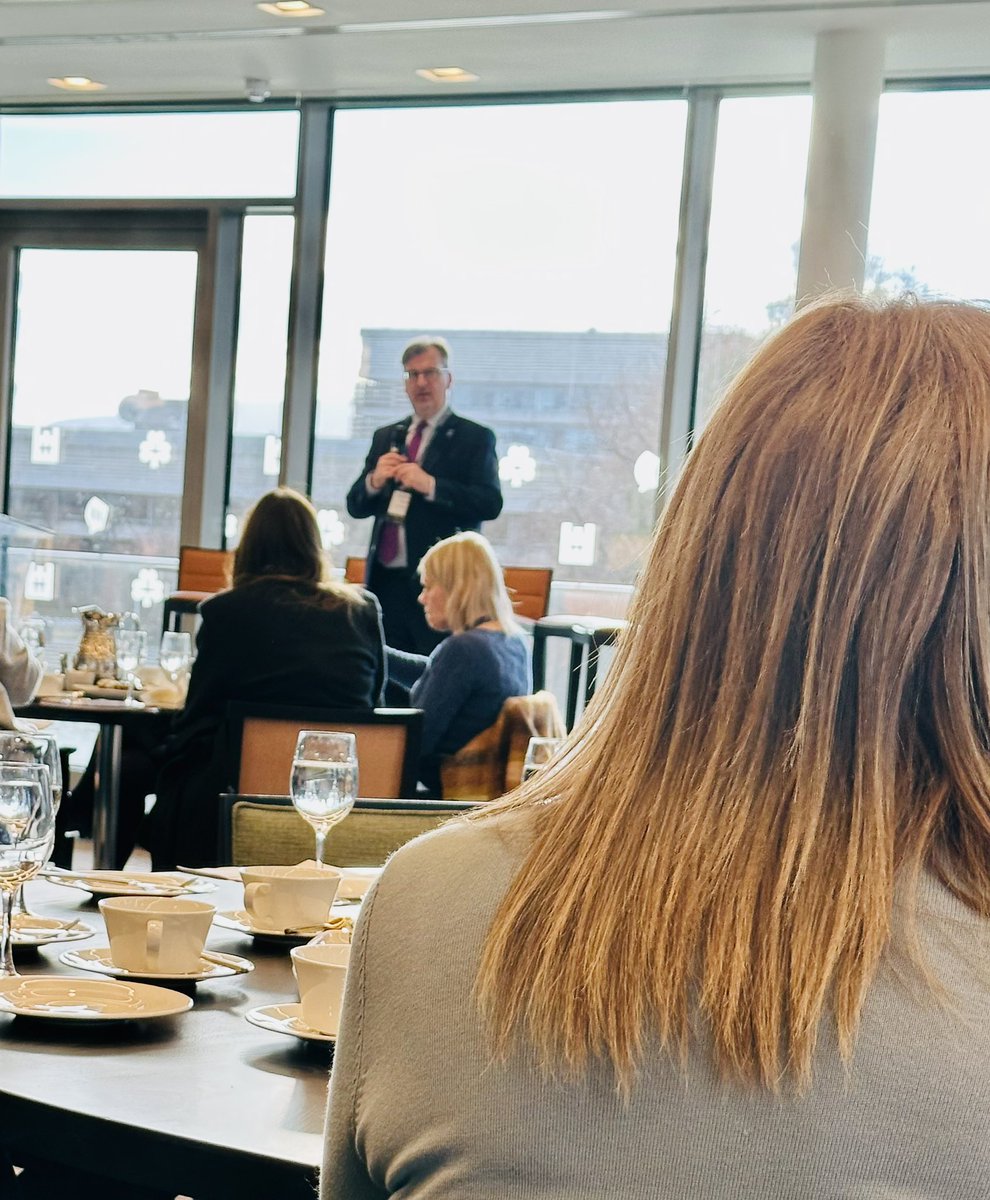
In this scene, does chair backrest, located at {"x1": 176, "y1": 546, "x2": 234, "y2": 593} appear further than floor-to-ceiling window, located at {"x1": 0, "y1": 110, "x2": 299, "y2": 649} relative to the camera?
No

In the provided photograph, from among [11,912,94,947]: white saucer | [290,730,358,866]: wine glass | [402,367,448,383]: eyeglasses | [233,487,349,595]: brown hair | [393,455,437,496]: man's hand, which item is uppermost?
[402,367,448,383]: eyeglasses

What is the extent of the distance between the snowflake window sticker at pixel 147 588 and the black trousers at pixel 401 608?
7.41ft

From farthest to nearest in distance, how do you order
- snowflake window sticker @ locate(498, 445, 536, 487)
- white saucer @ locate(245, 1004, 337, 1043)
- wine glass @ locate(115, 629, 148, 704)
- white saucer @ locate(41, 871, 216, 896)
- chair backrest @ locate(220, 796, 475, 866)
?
1. snowflake window sticker @ locate(498, 445, 536, 487)
2. wine glass @ locate(115, 629, 148, 704)
3. chair backrest @ locate(220, 796, 475, 866)
4. white saucer @ locate(41, 871, 216, 896)
5. white saucer @ locate(245, 1004, 337, 1043)

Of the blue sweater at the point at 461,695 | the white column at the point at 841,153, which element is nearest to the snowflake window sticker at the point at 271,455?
the white column at the point at 841,153

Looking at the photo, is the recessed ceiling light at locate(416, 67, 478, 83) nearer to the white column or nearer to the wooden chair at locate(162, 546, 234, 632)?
the white column

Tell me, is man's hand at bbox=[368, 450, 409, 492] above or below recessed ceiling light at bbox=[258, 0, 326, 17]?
below

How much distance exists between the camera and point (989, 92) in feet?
22.5

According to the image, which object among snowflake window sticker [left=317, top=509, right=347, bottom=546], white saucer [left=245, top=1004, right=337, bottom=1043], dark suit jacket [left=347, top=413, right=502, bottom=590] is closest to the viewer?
white saucer [left=245, top=1004, right=337, bottom=1043]

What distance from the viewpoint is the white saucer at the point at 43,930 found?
168cm

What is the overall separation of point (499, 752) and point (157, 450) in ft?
15.2

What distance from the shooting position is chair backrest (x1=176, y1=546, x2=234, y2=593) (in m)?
6.89

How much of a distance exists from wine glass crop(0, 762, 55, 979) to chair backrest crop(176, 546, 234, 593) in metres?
5.36

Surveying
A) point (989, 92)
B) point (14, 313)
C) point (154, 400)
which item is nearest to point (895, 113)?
point (989, 92)

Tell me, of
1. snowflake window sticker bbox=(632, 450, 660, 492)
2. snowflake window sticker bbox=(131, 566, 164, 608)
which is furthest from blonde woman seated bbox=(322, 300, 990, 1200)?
snowflake window sticker bbox=(131, 566, 164, 608)
